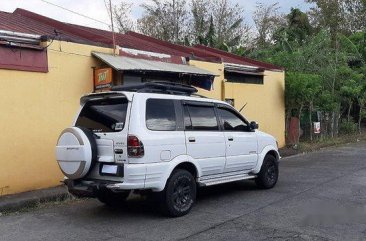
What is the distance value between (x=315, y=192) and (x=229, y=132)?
2.17 m

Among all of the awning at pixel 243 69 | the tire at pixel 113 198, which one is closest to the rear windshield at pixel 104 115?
the tire at pixel 113 198

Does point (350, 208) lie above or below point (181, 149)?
below

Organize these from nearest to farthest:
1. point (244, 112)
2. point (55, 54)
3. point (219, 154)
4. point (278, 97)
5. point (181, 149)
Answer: point (181, 149)
point (219, 154)
point (55, 54)
point (244, 112)
point (278, 97)

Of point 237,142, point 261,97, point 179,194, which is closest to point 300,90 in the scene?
point 261,97

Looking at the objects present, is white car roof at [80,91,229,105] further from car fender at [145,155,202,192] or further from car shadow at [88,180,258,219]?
car shadow at [88,180,258,219]

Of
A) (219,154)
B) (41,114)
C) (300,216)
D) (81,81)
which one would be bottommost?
(300,216)

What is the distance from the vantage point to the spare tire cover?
6.70 meters

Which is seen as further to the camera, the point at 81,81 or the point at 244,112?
the point at 244,112

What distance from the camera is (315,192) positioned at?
8836mm

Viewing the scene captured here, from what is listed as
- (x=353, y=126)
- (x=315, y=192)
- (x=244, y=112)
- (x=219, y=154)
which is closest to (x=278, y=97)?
(x=244, y=112)

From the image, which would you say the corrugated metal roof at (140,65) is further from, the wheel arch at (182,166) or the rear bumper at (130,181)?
the rear bumper at (130,181)

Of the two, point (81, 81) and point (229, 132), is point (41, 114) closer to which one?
point (81, 81)

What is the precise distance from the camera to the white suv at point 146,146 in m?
6.59

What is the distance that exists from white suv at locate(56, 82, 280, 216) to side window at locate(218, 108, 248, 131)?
0.20 m
